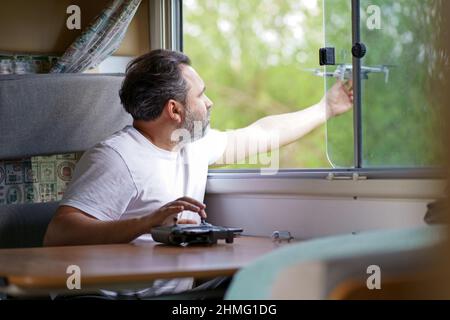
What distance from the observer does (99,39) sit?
8.64 feet

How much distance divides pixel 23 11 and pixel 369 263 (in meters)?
2.14

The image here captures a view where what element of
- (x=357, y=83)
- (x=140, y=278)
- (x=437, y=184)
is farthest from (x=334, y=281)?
(x=357, y=83)

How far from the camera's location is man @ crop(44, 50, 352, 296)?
2051mm

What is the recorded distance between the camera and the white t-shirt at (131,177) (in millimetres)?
2066

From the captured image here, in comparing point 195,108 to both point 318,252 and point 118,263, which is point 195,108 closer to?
point 118,263

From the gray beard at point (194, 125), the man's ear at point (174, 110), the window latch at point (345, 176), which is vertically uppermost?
the man's ear at point (174, 110)

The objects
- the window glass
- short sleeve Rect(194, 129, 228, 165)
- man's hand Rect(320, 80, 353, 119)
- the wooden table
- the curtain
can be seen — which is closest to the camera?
the wooden table

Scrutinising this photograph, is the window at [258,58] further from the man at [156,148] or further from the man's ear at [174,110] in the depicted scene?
the man's ear at [174,110]

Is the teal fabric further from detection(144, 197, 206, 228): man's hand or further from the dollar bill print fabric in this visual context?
the dollar bill print fabric

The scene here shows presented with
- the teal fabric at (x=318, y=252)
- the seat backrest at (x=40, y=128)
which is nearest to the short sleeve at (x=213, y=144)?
the seat backrest at (x=40, y=128)

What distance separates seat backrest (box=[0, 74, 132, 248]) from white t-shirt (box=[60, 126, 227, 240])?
293 mm

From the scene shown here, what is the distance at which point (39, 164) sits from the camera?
2604 millimetres

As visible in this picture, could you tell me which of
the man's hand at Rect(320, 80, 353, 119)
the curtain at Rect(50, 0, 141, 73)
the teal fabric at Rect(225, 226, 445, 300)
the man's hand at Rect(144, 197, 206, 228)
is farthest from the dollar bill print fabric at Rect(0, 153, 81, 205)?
the teal fabric at Rect(225, 226, 445, 300)
